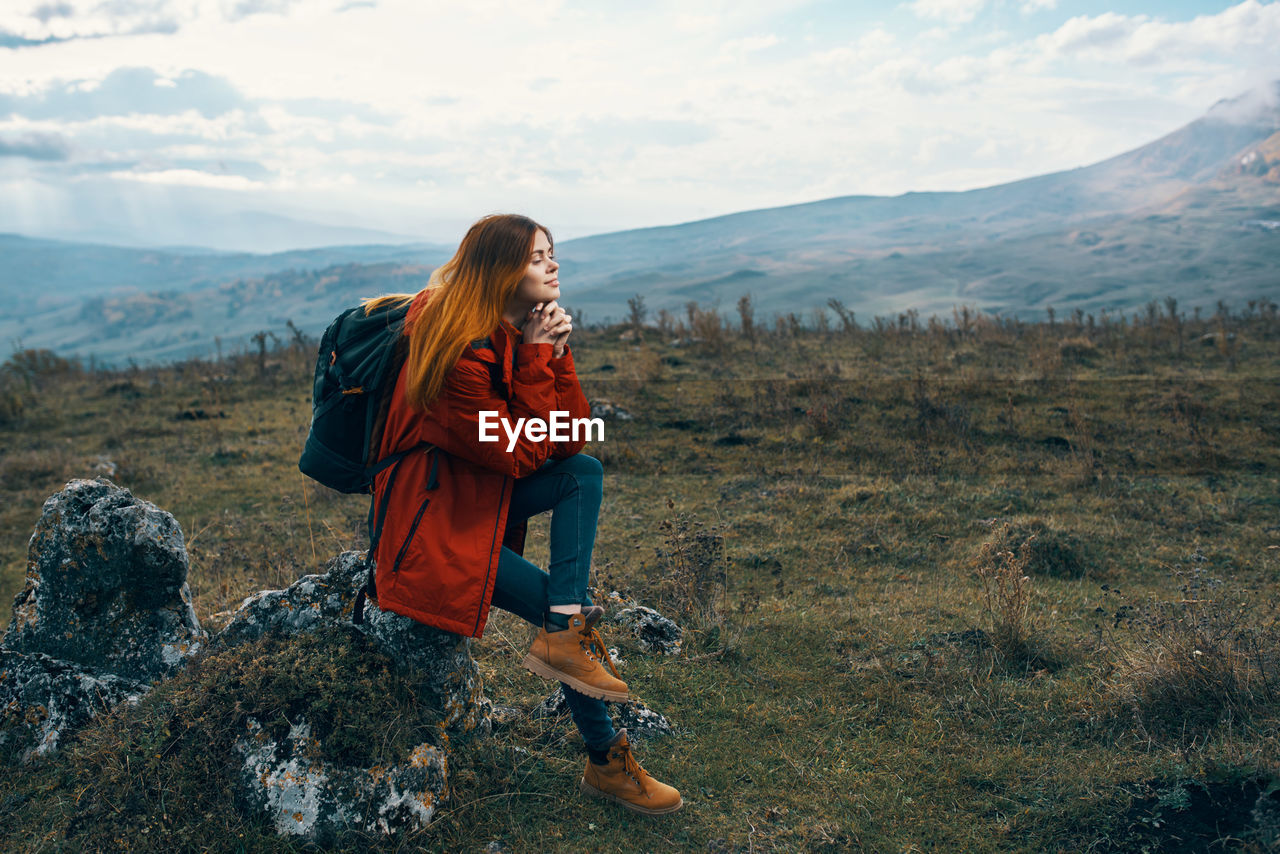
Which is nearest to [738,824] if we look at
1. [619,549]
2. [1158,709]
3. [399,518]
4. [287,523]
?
[399,518]

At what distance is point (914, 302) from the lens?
106 meters

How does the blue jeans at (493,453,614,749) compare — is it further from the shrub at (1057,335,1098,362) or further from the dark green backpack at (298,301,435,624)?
the shrub at (1057,335,1098,362)

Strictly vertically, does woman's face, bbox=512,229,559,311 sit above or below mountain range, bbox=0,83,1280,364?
below

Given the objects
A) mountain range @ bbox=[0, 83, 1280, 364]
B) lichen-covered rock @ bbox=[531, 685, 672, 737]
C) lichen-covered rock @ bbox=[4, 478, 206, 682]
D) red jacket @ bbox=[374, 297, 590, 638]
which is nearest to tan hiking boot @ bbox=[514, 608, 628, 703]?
red jacket @ bbox=[374, 297, 590, 638]

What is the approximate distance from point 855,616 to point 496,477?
2.98m

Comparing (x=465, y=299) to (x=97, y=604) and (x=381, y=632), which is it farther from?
(x=97, y=604)

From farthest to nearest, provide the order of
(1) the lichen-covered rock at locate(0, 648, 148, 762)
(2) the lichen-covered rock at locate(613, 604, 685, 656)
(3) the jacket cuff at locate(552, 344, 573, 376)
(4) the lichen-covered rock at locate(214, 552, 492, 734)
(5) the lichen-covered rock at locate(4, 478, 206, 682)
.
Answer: (2) the lichen-covered rock at locate(613, 604, 685, 656) < (5) the lichen-covered rock at locate(4, 478, 206, 682) < (1) the lichen-covered rock at locate(0, 648, 148, 762) < (4) the lichen-covered rock at locate(214, 552, 492, 734) < (3) the jacket cuff at locate(552, 344, 573, 376)

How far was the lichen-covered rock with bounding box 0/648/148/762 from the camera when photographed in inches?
124

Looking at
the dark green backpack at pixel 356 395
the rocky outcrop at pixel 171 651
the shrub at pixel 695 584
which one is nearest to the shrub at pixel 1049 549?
the shrub at pixel 695 584

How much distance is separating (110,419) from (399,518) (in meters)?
13.1

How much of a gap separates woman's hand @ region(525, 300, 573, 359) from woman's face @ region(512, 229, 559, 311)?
1.5 inches

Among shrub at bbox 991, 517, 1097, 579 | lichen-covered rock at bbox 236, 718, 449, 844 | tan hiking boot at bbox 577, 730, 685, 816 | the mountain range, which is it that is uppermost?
the mountain range

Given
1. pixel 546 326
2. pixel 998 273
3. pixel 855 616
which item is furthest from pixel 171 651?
pixel 998 273

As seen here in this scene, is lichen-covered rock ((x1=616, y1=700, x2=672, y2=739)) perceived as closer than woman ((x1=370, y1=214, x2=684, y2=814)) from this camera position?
No
